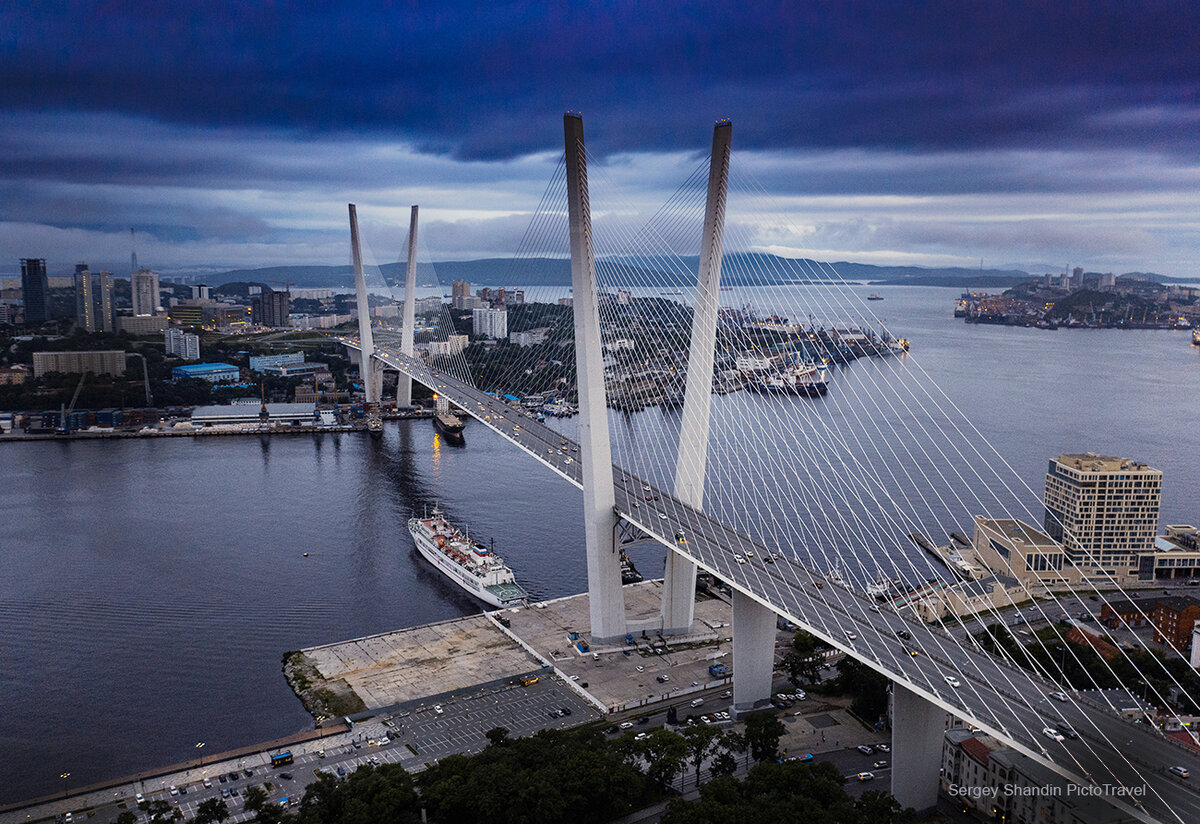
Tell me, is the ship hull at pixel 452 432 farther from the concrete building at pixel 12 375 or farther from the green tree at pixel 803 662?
the green tree at pixel 803 662

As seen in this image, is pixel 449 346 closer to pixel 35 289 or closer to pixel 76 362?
pixel 76 362

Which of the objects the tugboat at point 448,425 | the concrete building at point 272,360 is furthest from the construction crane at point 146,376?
the tugboat at point 448,425

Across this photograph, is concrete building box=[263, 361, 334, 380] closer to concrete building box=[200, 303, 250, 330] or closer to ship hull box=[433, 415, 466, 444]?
ship hull box=[433, 415, 466, 444]

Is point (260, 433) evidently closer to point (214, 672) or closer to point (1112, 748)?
point (214, 672)

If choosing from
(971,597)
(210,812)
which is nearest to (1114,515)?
(971,597)

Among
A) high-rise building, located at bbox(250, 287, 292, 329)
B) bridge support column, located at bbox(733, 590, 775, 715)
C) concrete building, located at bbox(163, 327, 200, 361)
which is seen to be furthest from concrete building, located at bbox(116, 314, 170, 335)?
bridge support column, located at bbox(733, 590, 775, 715)
